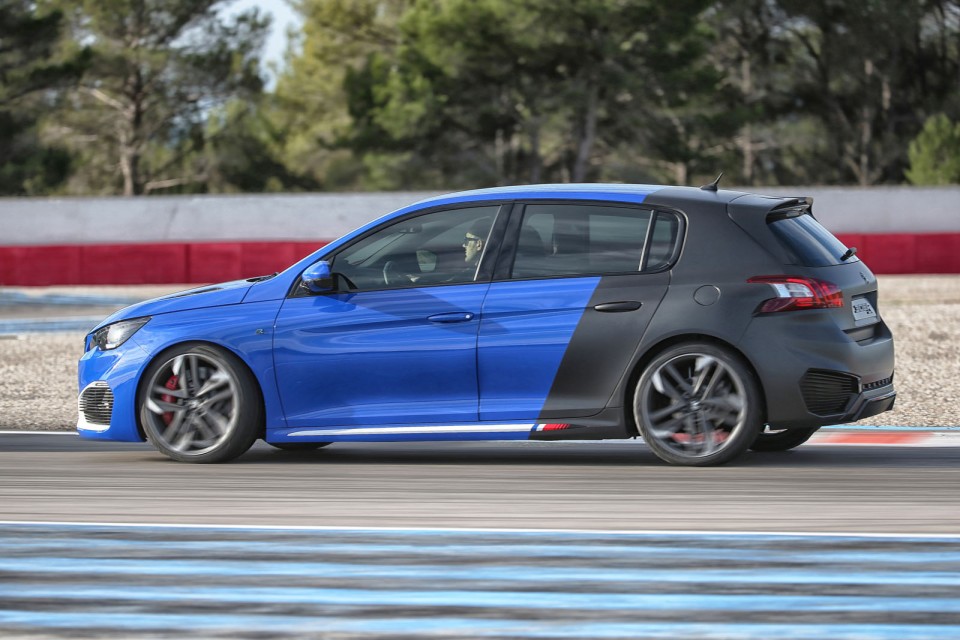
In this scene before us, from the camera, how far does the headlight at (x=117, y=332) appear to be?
8297 mm

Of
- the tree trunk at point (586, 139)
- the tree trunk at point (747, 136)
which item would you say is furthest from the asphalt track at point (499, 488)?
the tree trunk at point (747, 136)

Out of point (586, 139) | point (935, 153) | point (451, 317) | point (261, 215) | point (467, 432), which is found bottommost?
point (467, 432)

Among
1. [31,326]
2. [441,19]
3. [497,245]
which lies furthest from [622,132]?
[497,245]

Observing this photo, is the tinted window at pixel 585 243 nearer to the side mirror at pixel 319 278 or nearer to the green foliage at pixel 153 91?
the side mirror at pixel 319 278

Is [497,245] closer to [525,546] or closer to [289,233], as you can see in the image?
[525,546]

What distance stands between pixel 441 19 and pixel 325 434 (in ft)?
138

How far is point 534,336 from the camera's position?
7785 millimetres

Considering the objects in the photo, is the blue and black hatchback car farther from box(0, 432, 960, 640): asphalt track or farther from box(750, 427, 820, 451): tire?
box(750, 427, 820, 451): tire

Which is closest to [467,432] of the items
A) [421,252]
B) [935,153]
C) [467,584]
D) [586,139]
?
[421,252]

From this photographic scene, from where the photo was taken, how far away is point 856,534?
239 inches

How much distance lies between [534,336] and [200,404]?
68.1 inches

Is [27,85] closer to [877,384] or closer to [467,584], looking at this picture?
[877,384]

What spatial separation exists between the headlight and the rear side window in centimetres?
199

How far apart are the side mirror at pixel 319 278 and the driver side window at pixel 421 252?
0.06 m
